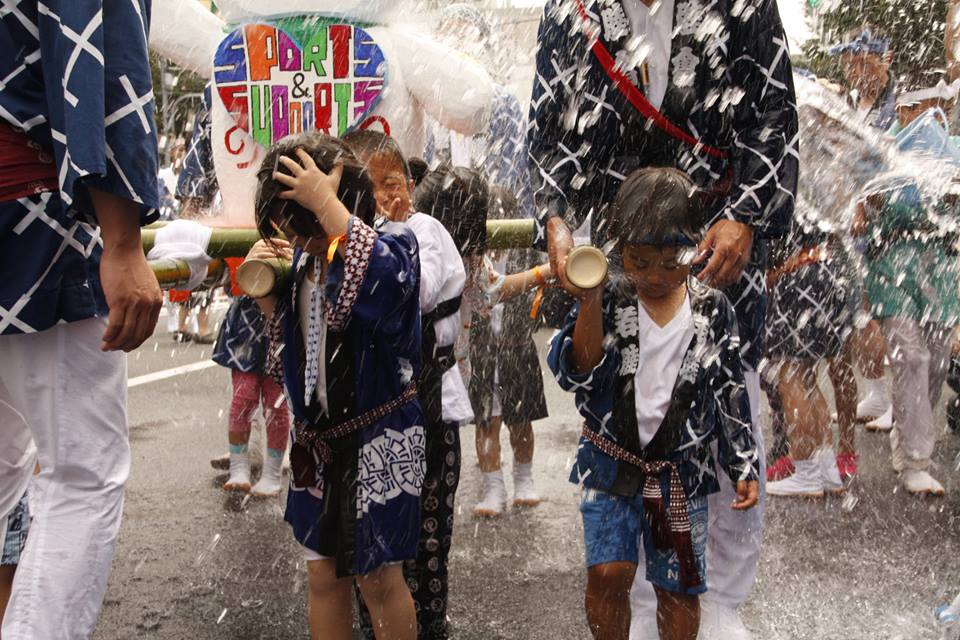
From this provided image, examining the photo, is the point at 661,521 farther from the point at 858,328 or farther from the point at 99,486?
the point at 858,328

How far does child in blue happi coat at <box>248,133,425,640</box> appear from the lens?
262cm


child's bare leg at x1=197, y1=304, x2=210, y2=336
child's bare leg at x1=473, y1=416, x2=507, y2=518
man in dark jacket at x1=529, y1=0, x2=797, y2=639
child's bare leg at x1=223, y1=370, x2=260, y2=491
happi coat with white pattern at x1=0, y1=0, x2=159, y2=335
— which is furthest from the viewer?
child's bare leg at x1=197, y1=304, x2=210, y2=336

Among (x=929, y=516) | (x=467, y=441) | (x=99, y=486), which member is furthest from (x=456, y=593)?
(x=467, y=441)

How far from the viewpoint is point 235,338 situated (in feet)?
16.7

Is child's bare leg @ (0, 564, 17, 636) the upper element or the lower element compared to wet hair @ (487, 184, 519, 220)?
lower

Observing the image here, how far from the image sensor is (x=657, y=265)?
8.64 feet

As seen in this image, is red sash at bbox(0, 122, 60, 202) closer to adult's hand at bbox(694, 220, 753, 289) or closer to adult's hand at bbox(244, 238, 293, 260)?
adult's hand at bbox(244, 238, 293, 260)

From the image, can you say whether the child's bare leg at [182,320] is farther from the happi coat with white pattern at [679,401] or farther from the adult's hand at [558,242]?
the happi coat with white pattern at [679,401]

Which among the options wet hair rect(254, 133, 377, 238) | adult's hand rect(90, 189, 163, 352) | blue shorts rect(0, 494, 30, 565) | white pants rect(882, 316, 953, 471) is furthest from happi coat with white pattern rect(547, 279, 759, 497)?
white pants rect(882, 316, 953, 471)

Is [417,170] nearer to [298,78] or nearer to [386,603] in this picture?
[298,78]

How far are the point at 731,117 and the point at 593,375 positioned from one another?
2.61 ft

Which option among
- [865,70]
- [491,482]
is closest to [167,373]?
[491,482]

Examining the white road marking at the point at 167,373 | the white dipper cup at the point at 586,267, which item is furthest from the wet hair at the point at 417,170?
the white road marking at the point at 167,373

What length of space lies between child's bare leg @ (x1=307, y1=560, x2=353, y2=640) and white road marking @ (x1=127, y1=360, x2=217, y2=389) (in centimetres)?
564
